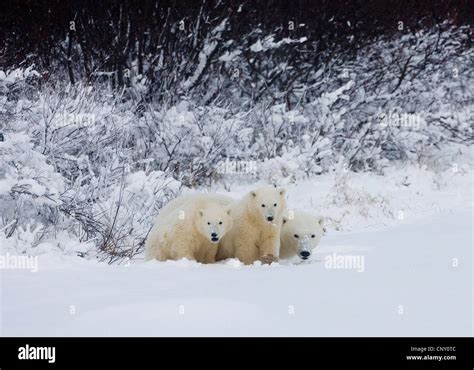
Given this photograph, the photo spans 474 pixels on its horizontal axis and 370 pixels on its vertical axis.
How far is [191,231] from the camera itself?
5828 mm

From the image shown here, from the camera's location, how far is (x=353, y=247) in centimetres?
634

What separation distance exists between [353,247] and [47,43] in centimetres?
635

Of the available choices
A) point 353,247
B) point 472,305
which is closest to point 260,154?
point 353,247

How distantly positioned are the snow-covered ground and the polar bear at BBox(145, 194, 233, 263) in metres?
0.25

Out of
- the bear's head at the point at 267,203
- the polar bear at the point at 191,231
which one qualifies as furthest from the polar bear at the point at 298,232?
the polar bear at the point at 191,231

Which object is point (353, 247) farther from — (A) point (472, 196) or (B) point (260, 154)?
(B) point (260, 154)

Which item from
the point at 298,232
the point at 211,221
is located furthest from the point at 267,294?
the point at 298,232

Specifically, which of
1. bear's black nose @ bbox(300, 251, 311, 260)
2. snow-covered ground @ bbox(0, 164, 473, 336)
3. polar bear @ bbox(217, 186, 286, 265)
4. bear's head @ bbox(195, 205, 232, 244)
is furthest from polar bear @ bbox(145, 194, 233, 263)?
bear's black nose @ bbox(300, 251, 311, 260)

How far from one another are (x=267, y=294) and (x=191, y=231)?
61.5 inches

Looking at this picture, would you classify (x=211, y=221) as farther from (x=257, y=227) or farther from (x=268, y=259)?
(x=268, y=259)

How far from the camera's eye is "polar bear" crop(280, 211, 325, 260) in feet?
20.4

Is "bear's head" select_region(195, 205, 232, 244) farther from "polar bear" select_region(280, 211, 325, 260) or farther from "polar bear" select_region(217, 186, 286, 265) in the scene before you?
"polar bear" select_region(280, 211, 325, 260)

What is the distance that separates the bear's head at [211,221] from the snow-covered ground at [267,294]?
231 mm

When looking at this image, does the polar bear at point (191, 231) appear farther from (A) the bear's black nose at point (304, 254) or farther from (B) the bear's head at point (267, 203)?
(A) the bear's black nose at point (304, 254)
